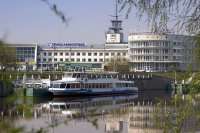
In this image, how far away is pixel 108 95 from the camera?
178 ft

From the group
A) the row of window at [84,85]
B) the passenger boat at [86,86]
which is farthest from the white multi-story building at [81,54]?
the row of window at [84,85]

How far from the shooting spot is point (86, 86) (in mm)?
52094

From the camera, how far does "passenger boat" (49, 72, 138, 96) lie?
1956 inches

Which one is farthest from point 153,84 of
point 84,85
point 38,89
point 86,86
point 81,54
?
point 81,54

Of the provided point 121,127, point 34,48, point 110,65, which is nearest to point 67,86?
point 121,127

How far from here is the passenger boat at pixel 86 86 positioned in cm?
4969

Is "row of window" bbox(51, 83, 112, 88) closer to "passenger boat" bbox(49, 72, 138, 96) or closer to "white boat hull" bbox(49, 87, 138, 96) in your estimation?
"passenger boat" bbox(49, 72, 138, 96)

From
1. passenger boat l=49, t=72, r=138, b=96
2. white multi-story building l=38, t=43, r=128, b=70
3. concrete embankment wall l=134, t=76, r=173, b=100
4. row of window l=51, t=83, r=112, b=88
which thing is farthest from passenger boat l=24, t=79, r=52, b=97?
white multi-story building l=38, t=43, r=128, b=70

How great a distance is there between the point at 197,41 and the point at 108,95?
50.5m

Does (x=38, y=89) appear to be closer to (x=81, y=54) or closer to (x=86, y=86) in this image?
(x=86, y=86)

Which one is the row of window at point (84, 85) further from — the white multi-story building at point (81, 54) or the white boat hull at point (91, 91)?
the white multi-story building at point (81, 54)

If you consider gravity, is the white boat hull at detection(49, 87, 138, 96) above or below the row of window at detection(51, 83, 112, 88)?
below

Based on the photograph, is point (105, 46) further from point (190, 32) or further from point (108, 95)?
point (190, 32)

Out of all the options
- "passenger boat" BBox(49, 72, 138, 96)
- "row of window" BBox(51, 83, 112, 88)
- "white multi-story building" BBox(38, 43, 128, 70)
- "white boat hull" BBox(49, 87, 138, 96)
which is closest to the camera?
"white boat hull" BBox(49, 87, 138, 96)
